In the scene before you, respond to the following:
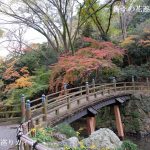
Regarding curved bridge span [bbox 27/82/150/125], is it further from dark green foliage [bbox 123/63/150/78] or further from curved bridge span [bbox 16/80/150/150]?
dark green foliage [bbox 123/63/150/78]

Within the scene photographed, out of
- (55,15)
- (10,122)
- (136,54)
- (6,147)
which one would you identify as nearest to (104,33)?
(136,54)

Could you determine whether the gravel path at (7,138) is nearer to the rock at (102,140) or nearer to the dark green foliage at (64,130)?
the dark green foliage at (64,130)

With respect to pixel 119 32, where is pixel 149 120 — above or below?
below

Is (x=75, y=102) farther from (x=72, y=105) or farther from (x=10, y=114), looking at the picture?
(x=10, y=114)

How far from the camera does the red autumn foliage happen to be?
21141 millimetres

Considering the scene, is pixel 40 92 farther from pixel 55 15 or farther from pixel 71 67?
pixel 55 15

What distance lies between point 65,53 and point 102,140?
1475 cm

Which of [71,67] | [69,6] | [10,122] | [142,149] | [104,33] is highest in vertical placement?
[69,6]

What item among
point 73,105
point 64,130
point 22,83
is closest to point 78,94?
point 22,83

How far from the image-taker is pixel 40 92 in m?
24.7

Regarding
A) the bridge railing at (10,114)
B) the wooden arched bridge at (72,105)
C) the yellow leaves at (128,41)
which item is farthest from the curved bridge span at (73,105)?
the yellow leaves at (128,41)

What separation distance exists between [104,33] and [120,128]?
41.4 ft

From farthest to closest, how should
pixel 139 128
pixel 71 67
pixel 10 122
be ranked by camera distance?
pixel 139 128, pixel 71 67, pixel 10 122

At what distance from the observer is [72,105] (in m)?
16.4
